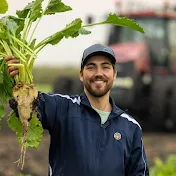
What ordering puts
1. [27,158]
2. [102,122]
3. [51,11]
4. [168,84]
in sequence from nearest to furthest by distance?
[102,122] < [51,11] < [27,158] < [168,84]

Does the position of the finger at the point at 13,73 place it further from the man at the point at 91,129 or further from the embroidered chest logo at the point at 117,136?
the embroidered chest logo at the point at 117,136

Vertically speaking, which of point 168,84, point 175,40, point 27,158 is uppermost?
point 175,40

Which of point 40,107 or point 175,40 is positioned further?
point 175,40

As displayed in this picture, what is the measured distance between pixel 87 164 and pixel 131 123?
47 centimetres

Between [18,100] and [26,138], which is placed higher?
[18,100]

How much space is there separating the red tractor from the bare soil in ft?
2.06

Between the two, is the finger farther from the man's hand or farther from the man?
the man

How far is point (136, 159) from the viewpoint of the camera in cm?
420

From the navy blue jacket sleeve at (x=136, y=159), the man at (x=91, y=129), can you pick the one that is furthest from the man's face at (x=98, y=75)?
the navy blue jacket sleeve at (x=136, y=159)

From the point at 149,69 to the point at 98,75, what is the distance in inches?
420

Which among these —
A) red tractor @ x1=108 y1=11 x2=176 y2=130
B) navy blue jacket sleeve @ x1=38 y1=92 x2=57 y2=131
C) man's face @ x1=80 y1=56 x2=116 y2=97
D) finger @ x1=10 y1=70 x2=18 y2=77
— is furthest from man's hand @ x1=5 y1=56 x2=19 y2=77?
red tractor @ x1=108 y1=11 x2=176 y2=130

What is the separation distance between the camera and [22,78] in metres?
3.89

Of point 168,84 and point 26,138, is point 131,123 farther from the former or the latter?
point 168,84

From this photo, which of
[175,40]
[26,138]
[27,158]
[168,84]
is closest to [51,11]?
[26,138]
